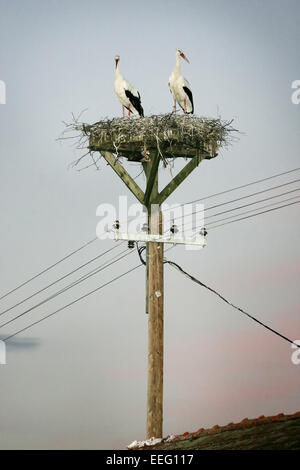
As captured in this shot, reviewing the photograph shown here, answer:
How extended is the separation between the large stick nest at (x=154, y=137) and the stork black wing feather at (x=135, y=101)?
7.40 ft

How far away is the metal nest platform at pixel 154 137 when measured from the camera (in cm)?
1189

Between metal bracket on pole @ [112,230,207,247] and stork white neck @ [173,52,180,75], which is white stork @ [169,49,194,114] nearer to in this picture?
stork white neck @ [173,52,180,75]

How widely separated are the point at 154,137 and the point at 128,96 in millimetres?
3330

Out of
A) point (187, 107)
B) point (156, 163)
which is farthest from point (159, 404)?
point (187, 107)

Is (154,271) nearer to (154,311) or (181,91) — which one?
(154,311)

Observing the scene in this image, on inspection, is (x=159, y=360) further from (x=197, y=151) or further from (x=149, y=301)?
(x=197, y=151)

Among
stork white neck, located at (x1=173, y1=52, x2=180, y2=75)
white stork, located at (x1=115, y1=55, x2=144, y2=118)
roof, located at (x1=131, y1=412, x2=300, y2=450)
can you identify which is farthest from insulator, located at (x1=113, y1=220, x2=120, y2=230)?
stork white neck, located at (x1=173, y1=52, x2=180, y2=75)

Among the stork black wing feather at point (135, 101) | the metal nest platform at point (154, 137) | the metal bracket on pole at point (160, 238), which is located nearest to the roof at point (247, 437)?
the metal bracket on pole at point (160, 238)

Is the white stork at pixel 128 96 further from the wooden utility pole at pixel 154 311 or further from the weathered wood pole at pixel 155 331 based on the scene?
the weathered wood pole at pixel 155 331

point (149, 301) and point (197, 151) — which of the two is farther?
point (197, 151)

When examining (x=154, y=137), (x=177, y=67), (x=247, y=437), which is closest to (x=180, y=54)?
(x=177, y=67)

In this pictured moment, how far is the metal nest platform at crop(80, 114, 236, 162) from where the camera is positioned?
1189cm
